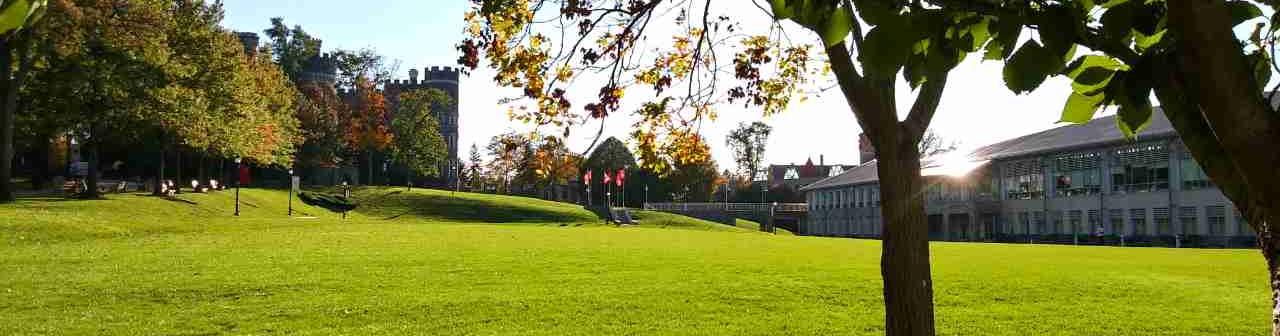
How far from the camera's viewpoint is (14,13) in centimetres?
168

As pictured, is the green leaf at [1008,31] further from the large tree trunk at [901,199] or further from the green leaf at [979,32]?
the large tree trunk at [901,199]

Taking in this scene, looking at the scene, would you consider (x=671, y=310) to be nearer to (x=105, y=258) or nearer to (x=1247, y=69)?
(x=1247, y=69)

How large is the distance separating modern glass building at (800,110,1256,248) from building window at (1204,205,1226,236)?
0.19ft

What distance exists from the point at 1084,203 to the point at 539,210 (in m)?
42.0

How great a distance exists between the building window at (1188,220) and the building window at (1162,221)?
71 cm

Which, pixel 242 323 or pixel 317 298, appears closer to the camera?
pixel 242 323

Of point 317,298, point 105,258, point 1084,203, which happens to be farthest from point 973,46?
point 1084,203

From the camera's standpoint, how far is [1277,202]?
1.80 m

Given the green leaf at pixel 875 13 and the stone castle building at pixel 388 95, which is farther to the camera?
the stone castle building at pixel 388 95

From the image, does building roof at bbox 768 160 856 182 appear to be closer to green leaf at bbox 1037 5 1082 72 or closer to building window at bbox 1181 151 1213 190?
building window at bbox 1181 151 1213 190

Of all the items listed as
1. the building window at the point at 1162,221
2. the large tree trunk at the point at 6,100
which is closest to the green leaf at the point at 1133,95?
the large tree trunk at the point at 6,100

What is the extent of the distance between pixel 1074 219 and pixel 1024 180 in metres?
5.82

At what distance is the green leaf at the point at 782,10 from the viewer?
207 centimetres

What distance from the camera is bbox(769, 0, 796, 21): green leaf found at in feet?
6.78
